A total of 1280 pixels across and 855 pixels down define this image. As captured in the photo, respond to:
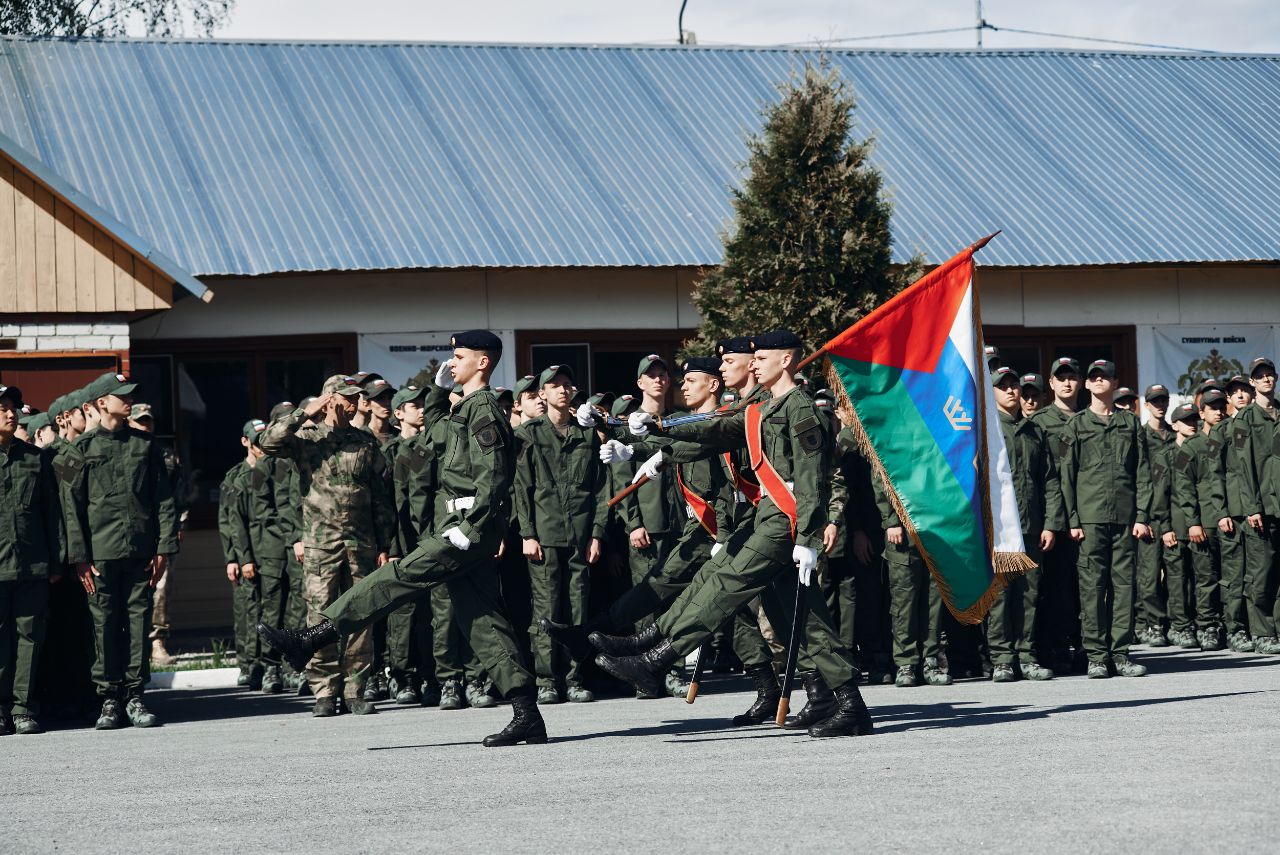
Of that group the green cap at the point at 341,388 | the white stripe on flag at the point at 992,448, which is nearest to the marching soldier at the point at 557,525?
the green cap at the point at 341,388

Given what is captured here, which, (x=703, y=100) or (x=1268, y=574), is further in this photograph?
(x=703, y=100)

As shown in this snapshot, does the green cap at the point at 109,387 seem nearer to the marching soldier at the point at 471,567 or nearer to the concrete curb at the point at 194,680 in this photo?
the marching soldier at the point at 471,567

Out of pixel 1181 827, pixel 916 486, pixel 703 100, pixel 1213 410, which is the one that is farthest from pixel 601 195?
pixel 1181 827

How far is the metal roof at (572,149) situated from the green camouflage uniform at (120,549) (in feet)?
20.7

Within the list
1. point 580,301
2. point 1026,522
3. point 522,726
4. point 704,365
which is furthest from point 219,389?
point 522,726

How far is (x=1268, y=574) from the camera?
13.1m

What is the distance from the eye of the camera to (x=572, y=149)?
797 inches

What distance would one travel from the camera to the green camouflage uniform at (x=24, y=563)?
1034cm

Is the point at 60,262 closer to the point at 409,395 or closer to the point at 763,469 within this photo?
Result: the point at 409,395

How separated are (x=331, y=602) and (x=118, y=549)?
1.32 m

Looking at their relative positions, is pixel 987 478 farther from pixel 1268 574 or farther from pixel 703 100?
pixel 703 100

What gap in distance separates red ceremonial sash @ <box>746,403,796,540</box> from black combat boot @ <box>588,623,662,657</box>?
37.0 inches

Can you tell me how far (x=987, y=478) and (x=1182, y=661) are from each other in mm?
4125

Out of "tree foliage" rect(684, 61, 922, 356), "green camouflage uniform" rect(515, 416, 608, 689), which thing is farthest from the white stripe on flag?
"tree foliage" rect(684, 61, 922, 356)
